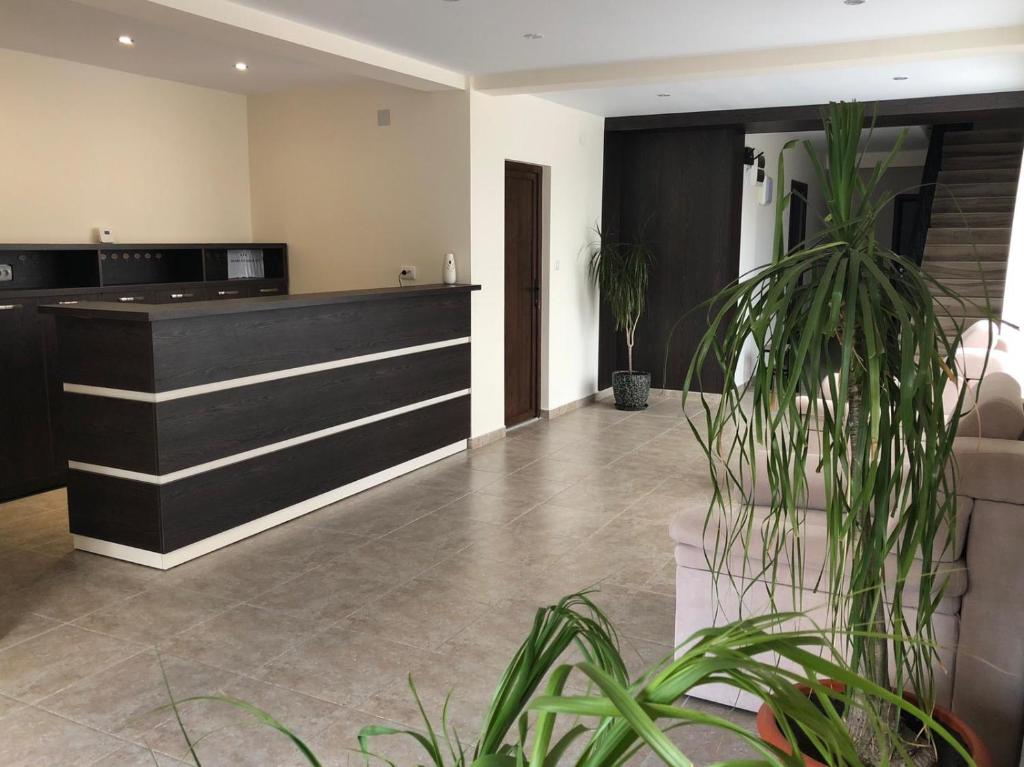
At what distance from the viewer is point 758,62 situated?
17.6 ft

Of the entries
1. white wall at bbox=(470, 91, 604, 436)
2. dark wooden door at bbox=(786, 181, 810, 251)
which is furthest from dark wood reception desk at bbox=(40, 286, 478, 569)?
dark wooden door at bbox=(786, 181, 810, 251)

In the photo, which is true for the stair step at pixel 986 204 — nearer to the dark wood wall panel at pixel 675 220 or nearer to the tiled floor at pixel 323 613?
the dark wood wall panel at pixel 675 220

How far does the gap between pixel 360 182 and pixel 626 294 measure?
260cm

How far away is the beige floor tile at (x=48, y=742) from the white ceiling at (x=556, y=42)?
292 centimetres

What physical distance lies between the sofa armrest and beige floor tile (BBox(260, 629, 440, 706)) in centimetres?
186

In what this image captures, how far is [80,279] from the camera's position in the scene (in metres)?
5.77

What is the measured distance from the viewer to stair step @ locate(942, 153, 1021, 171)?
989cm

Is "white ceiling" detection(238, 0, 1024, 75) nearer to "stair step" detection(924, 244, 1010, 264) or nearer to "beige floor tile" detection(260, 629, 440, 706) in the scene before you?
"beige floor tile" detection(260, 629, 440, 706)

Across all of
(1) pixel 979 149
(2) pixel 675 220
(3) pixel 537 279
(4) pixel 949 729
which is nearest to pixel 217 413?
(4) pixel 949 729

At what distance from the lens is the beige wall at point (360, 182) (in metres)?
6.20

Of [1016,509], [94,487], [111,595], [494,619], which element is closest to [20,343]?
[94,487]

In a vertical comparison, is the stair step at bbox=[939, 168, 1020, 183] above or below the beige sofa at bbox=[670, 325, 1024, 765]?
above

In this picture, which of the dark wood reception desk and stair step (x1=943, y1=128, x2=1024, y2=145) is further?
stair step (x1=943, y1=128, x2=1024, y2=145)

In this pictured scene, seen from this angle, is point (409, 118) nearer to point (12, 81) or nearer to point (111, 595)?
point (12, 81)
